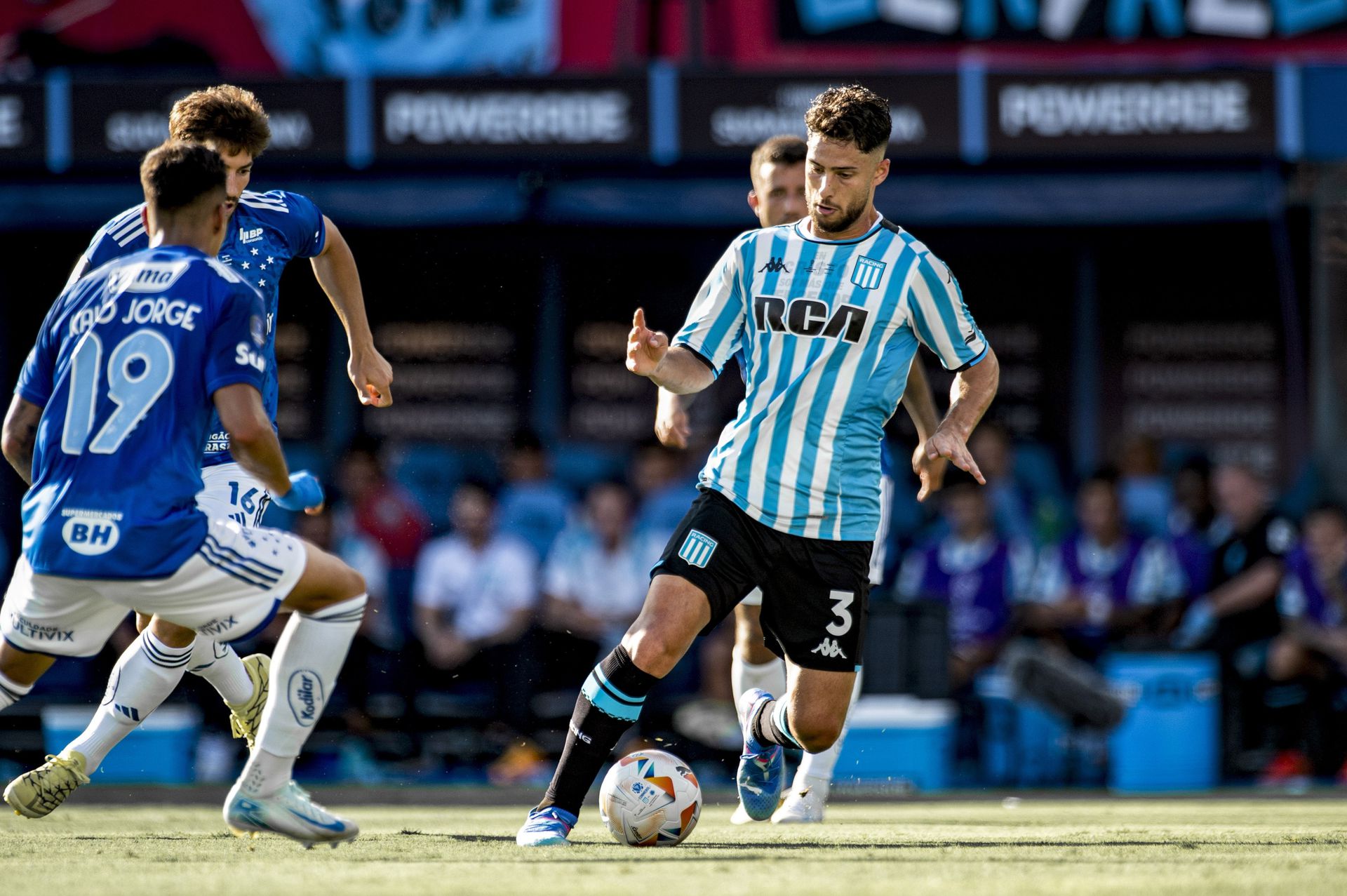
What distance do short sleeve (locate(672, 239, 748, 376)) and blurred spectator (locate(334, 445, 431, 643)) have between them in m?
5.21

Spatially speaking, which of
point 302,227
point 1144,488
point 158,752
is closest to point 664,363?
point 302,227

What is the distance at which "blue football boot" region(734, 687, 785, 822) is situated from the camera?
5797 millimetres

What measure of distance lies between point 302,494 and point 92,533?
1.75ft

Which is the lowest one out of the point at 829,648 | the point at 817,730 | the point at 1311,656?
the point at 1311,656

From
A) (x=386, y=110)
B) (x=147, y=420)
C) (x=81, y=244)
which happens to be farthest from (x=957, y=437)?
(x=81, y=244)

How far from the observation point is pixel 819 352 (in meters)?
5.18

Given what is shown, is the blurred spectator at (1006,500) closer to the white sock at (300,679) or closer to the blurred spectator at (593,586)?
the blurred spectator at (593,586)

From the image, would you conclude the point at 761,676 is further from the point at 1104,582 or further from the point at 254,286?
the point at 1104,582

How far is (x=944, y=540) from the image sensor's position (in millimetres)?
10312

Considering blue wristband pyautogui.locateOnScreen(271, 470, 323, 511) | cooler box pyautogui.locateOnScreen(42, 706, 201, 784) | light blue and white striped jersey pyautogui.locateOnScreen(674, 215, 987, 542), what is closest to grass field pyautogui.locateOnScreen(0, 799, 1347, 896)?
blue wristband pyautogui.locateOnScreen(271, 470, 323, 511)

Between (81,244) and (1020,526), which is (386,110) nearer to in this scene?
(81,244)

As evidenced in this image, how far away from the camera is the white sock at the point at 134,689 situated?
216 inches

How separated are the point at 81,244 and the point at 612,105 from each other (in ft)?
13.4

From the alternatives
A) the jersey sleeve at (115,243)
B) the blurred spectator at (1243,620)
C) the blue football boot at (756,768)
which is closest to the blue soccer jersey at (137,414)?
the jersey sleeve at (115,243)
